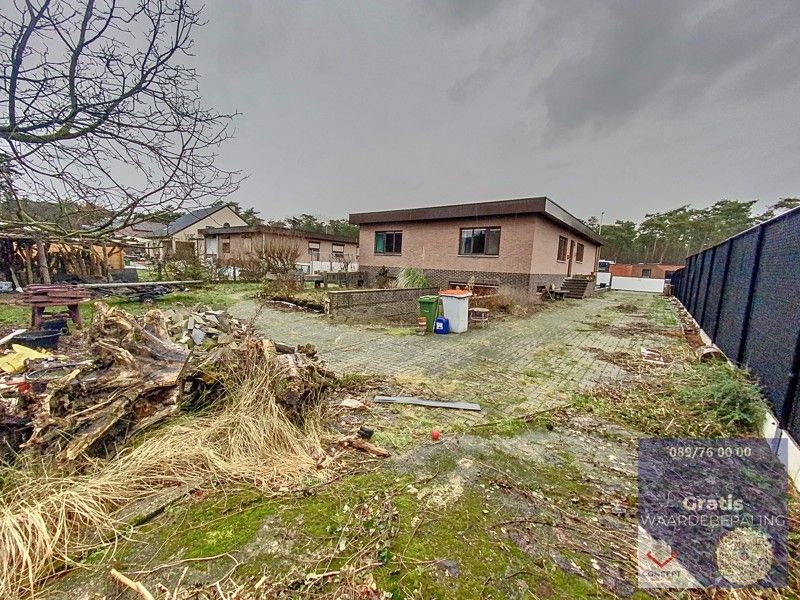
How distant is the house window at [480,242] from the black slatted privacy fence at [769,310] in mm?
8478

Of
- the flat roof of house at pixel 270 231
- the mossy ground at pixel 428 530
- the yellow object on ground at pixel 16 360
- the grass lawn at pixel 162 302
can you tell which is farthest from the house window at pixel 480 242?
the yellow object on ground at pixel 16 360

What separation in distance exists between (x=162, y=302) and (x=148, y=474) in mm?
11407

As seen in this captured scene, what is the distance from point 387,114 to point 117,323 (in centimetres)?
1214

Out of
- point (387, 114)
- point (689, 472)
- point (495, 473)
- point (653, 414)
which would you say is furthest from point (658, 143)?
point (495, 473)

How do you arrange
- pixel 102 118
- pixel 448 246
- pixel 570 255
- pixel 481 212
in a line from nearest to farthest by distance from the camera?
pixel 102 118, pixel 481 212, pixel 448 246, pixel 570 255

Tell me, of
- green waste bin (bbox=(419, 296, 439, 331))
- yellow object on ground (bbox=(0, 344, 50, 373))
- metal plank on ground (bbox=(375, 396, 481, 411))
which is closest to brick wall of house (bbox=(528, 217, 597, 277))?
green waste bin (bbox=(419, 296, 439, 331))

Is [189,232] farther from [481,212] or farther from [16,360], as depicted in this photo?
[16,360]

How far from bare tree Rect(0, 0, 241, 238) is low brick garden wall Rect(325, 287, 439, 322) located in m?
6.48

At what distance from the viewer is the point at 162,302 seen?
1144 cm

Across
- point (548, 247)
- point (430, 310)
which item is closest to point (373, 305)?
point (430, 310)

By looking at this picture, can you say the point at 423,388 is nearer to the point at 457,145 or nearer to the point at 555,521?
the point at 555,521

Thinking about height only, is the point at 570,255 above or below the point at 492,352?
above

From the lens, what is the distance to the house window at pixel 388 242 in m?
17.3

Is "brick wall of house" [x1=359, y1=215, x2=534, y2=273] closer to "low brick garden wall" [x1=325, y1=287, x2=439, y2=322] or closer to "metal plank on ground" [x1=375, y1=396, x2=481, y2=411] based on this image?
"low brick garden wall" [x1=325, y1=287, x2=439, y2=322]
